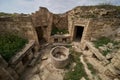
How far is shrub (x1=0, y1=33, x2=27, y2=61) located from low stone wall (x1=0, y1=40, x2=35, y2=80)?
12.7 inches

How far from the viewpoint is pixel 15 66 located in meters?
6.50

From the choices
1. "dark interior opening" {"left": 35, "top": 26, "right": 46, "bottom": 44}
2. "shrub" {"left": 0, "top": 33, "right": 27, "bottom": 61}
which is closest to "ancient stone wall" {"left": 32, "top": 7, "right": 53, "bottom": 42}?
"dark interior opening" {"left": 35, "top": 26, "right": 46, "bottom": 44}

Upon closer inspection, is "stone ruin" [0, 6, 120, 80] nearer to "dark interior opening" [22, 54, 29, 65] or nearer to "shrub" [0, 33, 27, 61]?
"dark interior opening" [22, 54, 29, 65]

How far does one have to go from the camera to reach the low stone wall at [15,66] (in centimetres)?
566

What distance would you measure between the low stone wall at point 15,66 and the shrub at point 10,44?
323 millimetres

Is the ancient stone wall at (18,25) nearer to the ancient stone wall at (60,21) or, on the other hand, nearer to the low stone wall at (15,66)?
the low stone wall at (15,66)

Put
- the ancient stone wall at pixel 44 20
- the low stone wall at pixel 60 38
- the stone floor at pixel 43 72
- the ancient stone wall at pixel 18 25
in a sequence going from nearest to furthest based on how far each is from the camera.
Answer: the stone floor at pixel 43 72
the ancient stone wall at pixel 18 25
the ancient stone wall at pixel 44 20
the low stone wall at pixel 60 38

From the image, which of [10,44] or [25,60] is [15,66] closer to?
[25,60]

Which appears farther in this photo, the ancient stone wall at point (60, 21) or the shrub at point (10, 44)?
the ancient stone wall at point (60, 21)

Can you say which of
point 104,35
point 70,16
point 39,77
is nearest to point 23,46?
point 39,77

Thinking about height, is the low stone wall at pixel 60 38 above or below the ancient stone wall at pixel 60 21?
below

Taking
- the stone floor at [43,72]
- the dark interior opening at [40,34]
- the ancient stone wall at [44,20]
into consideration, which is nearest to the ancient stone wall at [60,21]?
the ancient stone wall at [44,20]

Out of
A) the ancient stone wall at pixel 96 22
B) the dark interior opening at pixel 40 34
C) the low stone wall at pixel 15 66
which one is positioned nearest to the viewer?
the low stone wall at pixel 15 66

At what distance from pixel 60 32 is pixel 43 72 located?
4333 mm
